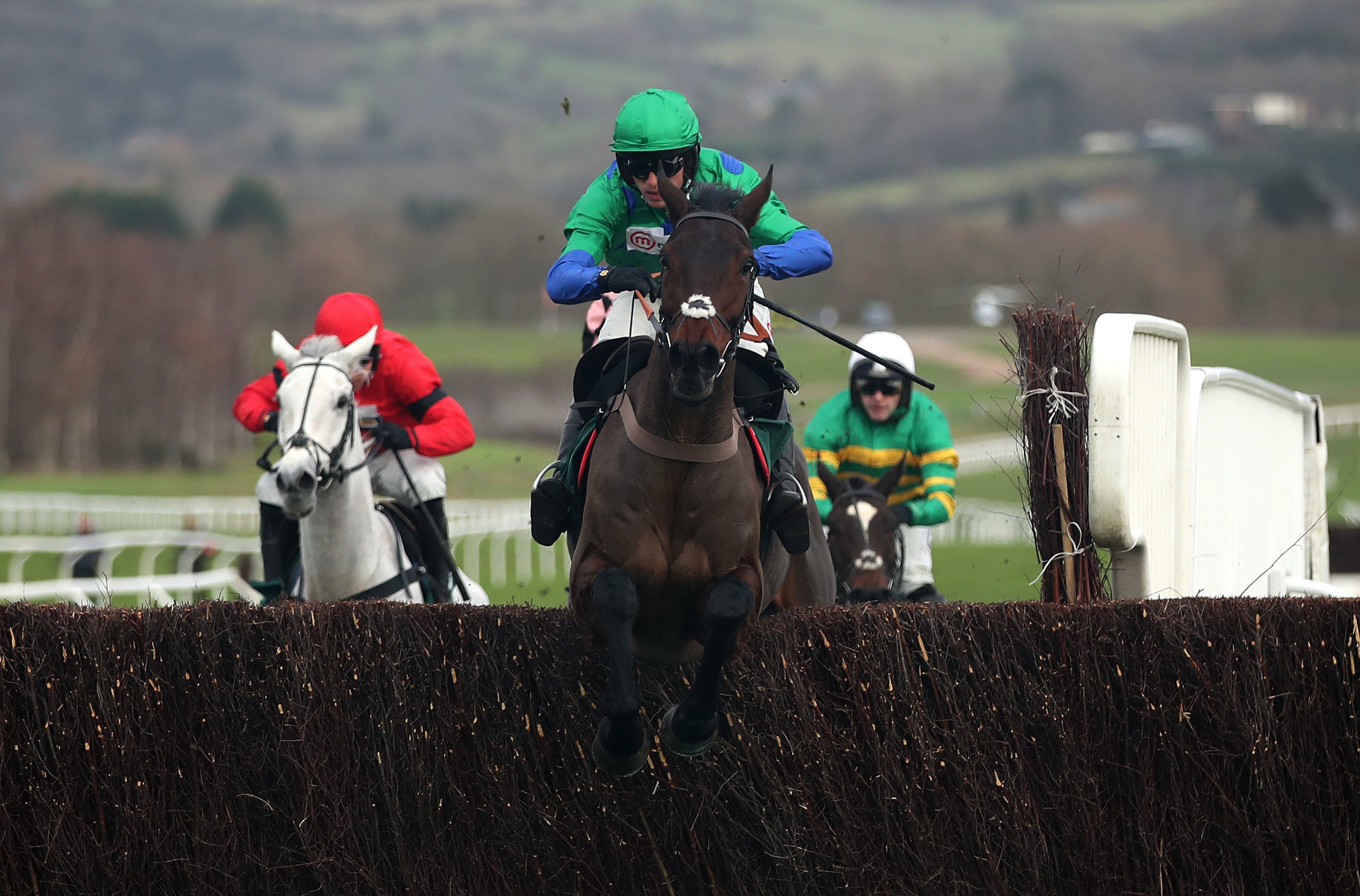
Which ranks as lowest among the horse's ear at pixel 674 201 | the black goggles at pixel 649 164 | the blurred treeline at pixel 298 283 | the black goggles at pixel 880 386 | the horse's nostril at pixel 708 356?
the horse's nostril at pixel 708 356

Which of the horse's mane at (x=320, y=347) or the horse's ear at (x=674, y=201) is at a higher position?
the horse's ear at (x=674, y=201)

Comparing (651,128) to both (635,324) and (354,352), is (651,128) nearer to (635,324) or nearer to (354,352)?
(635,324)

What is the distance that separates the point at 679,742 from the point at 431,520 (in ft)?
9.96

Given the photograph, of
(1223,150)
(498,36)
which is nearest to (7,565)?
(1223,150)

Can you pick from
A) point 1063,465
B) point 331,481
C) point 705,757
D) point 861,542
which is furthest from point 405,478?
point 1063,465

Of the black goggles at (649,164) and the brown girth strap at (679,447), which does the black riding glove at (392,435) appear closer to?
the black goggles at (649,164)

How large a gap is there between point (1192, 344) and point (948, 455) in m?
47.7

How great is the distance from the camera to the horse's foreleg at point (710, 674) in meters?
4.26

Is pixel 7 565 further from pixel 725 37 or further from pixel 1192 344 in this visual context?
pixel 725 37

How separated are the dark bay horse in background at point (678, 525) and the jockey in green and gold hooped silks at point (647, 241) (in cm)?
27

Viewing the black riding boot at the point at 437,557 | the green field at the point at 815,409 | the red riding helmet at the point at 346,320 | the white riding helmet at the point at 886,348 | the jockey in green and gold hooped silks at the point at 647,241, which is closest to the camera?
the jockey in green and gold hooped silks at the point at 647,241

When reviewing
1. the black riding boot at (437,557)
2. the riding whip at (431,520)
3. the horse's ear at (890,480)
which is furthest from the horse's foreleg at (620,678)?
the horse's ear at (890,480)

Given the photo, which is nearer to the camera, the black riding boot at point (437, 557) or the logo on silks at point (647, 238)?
the logo on silks at point (647, 238)

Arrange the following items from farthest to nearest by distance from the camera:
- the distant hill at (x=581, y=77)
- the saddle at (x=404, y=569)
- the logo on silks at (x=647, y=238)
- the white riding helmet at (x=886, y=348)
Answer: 1. the distant hill at (x=581, y=77)
2. the white riding helmet at (x=886, y=348)
3. the saddle at (x=404, y=569)
4. the logo on silks at (x=647, y=238)
